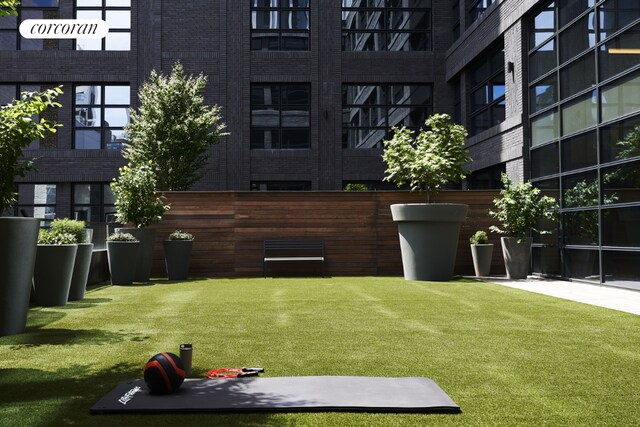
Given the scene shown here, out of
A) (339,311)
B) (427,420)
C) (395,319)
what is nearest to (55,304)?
(339,311)

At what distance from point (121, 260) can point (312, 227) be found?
4.28 meters

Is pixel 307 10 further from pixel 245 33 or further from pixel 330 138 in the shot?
pixel 330 138

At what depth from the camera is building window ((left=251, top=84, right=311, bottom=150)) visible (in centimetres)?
2089

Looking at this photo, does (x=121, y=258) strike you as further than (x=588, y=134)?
Yes

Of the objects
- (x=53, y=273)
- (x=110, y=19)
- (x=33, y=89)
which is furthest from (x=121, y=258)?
(x=110, y=19)

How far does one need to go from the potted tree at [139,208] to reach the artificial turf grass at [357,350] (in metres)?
3.24

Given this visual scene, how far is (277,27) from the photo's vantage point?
21297 millimetres

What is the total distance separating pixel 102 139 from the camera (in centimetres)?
2073

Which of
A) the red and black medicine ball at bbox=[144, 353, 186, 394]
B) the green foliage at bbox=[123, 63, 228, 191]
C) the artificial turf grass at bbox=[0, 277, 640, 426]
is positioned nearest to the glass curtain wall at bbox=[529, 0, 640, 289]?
the artificial turf grass at bbox=[0, 277, 640, 426]

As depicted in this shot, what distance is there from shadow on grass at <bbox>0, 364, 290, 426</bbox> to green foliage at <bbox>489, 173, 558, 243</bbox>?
30.4 feet

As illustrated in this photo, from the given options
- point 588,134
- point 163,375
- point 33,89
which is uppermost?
point 33,89

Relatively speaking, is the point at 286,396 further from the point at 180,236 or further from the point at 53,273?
the point at 180,236

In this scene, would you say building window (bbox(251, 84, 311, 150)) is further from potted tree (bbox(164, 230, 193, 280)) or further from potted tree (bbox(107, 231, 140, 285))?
potted tree (bbox(107, 231, 140, 285))

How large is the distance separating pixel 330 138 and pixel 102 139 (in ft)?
26.3
